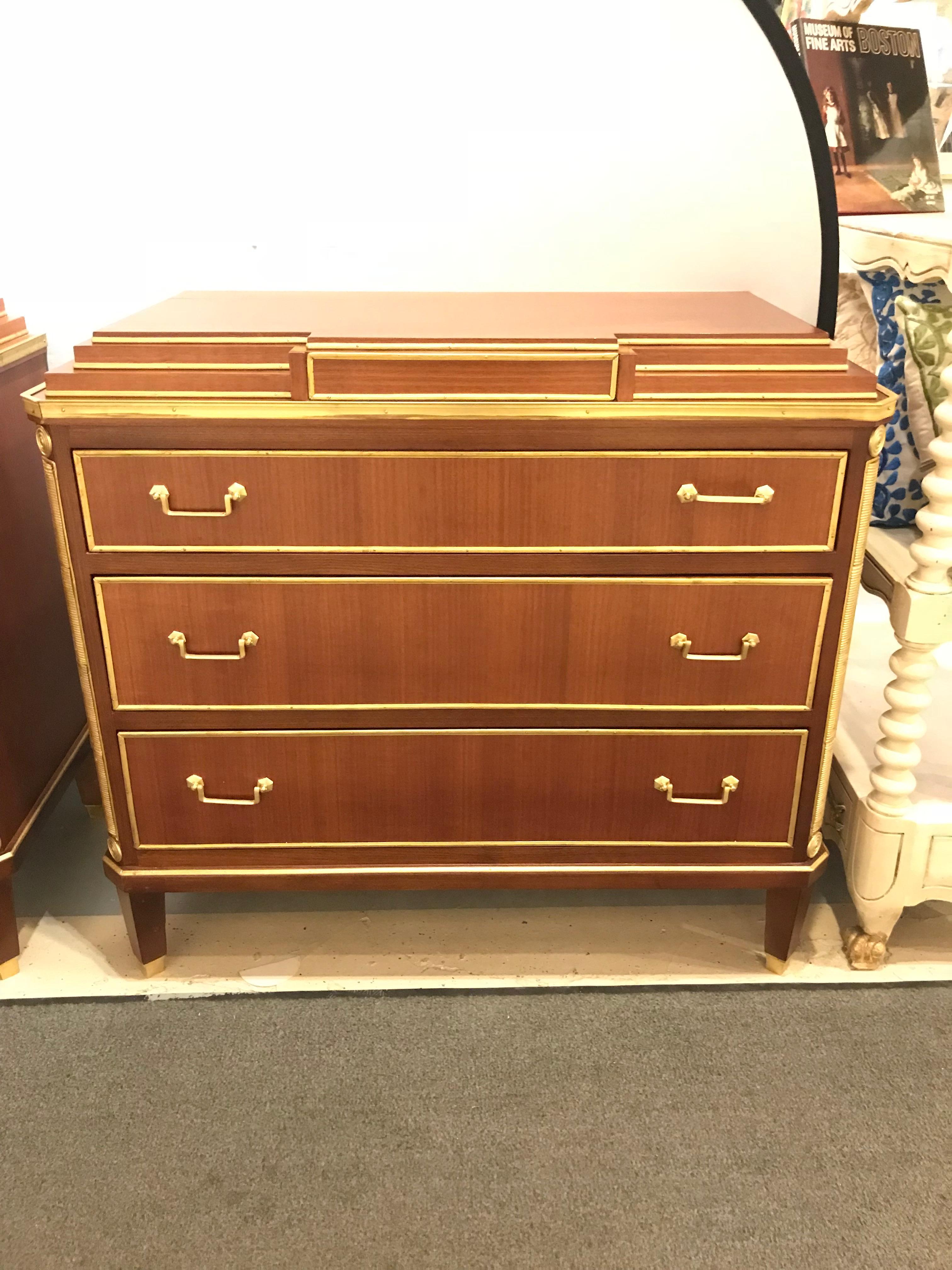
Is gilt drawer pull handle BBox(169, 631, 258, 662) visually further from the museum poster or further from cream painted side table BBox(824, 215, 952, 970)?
the museum poster

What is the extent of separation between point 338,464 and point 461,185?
76cm

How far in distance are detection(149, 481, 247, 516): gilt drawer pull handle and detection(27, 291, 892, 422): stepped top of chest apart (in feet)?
0.34

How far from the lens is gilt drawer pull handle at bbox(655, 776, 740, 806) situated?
158cm

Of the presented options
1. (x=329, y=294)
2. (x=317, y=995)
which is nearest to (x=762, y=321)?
(x=329, y=294)

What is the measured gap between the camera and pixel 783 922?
173 cm

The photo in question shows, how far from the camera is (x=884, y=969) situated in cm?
179

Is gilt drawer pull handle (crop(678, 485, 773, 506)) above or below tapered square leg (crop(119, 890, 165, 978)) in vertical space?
above

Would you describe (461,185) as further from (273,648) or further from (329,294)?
(273,648)

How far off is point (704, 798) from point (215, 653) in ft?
2.74

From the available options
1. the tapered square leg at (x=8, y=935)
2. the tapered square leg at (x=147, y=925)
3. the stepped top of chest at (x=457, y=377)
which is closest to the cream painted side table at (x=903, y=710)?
the stepped top of chest at (x=457, y=377)

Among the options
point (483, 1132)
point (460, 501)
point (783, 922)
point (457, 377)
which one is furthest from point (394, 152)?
point (483, 1132)

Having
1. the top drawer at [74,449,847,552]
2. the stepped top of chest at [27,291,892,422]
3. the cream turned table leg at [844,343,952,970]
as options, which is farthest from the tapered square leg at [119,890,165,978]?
the cream turned table leg at [844,343,952,970]

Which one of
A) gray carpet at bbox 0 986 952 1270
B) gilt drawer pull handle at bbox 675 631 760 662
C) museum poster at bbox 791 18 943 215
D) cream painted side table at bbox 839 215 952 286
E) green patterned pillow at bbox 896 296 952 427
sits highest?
museum poster at bbox 791 18 943 215

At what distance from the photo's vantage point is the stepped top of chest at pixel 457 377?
1.34 meters
